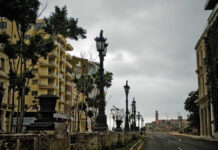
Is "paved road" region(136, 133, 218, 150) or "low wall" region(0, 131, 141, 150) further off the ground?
"low wall" region(0, 131, 141, 150)

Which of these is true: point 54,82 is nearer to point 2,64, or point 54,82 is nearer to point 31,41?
point 2,64

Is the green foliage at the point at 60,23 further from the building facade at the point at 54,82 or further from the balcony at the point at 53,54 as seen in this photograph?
the balcony at the point at 53,54

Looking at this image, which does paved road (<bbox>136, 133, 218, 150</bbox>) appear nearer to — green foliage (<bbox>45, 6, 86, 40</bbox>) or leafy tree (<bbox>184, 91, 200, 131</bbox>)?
green foliage (<bbox>45, 6, 86, 40</bbox>)

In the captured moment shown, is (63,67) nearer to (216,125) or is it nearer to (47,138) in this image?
(216,125)

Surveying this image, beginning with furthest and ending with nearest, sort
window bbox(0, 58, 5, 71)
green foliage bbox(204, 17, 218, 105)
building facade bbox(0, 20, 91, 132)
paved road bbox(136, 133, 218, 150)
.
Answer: building facade bbox(0, 20, 91, 132) < green foliage bbox(204, 17, 218, 105) < window bbox(0, 58, 5, 71) < paved road bbox(136, 133, 218, 150)

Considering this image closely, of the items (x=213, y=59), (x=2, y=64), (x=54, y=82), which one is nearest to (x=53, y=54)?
(x=54, y=82)

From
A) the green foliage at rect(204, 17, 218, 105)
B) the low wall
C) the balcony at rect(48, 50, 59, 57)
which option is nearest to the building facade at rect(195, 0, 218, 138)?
the green foliage at rect(204, 17, 218, 105)

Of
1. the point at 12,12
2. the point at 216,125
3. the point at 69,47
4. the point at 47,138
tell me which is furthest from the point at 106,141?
the point at 69,47

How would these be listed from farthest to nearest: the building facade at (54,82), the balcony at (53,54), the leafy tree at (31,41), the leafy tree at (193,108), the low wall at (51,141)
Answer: the leafy tree at (193,108) → the balcony at (53,54) → the building facade at (54,82) → the leafy tree at (31,41) → the low wall at (51,141)

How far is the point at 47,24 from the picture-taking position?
16484mm

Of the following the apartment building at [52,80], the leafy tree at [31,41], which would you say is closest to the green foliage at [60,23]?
the leafy tree at [31,41]

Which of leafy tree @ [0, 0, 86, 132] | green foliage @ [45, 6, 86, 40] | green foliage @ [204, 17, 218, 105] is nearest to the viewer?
leafy tree @ [0, 0, 86, 132]

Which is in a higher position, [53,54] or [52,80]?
[53,54]

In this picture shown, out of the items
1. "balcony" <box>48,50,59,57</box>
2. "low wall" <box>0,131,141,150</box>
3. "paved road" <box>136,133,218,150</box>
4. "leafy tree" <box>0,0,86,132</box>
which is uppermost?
"balcony" <box>48,50,59,57</box>
